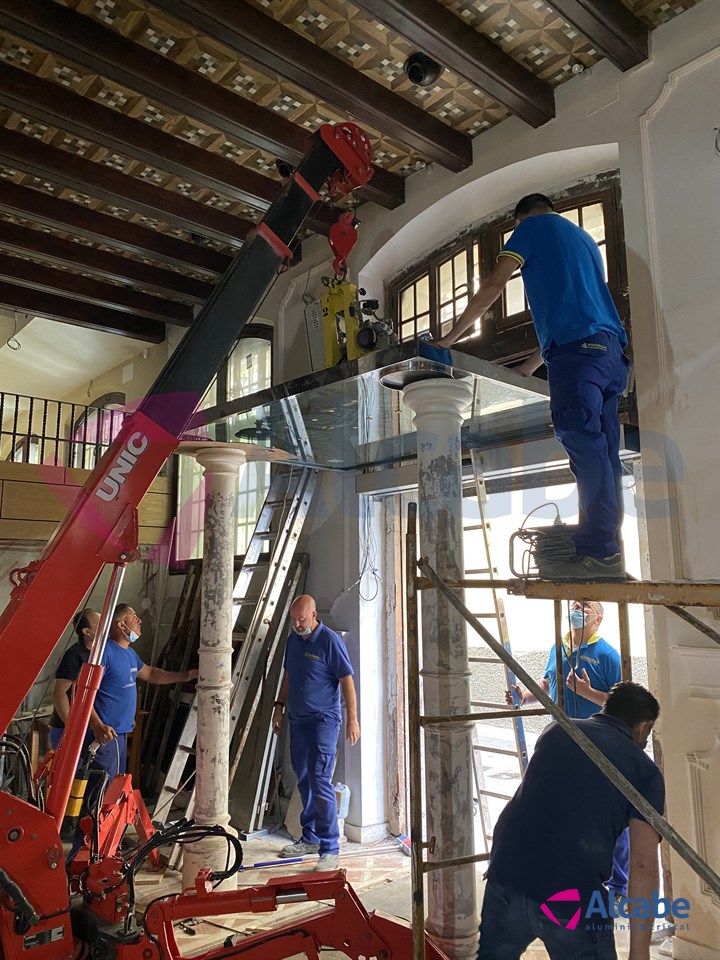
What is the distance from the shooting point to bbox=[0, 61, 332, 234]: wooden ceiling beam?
4.20 meters

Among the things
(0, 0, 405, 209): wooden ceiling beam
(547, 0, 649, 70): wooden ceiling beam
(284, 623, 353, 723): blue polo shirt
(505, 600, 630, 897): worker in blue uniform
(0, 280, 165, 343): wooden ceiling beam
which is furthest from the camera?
(0, 280, 165, 343): wooden ceiling beam

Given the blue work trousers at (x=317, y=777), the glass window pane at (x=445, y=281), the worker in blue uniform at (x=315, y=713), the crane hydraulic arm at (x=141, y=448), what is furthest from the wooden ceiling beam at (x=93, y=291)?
the blue work trousers at (x=317, y=777)

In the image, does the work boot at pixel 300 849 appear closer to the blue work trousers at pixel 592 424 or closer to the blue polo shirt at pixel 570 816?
the blue polo shirt at pixel 570 816

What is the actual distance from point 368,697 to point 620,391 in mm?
3336

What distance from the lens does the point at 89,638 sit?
4.97 metres

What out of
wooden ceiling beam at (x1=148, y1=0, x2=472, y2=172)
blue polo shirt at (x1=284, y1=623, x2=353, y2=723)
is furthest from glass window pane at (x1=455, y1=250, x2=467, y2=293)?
blue polo shirt at (x1=284, y1=623, x2=353, y2=723)

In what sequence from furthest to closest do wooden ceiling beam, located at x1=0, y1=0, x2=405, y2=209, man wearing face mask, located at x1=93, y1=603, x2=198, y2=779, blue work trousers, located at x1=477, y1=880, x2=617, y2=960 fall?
man wearing face mask, located at x1=93, y1=603, x2=198, y2=779 < wooden ceiling beam, located at x1=0, y1=0, x2=405, y2=209 < blue work trousers, located at x1=477, y1=880, x2=617, y2=960

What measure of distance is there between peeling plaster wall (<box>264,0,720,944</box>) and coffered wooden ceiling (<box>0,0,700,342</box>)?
0.21 m

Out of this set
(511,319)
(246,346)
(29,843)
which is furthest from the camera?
(246,346)

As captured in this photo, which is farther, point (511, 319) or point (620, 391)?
point (511, 319)

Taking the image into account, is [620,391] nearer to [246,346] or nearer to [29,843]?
[29,843]

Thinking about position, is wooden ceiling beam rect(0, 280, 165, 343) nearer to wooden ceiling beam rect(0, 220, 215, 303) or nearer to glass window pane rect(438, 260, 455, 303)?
wooden ceiling beam rect(0, 220, 215, 303)

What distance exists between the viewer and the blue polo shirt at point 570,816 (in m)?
2.13

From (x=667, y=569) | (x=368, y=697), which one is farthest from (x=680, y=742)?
(x=368, y=697)
